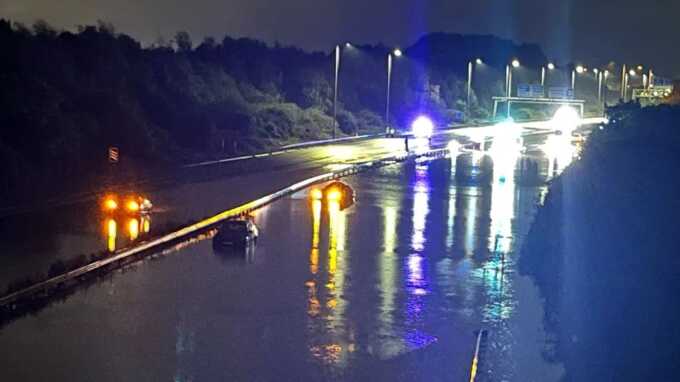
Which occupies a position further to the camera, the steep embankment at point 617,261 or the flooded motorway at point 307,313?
the flooded motorway at point 307,313

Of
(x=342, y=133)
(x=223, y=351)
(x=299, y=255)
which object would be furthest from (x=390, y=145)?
(x=223, y=351)

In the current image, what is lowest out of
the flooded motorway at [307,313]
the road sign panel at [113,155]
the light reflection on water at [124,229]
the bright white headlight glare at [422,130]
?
the flooded motorway at [307,313]

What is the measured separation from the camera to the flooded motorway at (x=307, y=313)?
20.4 meters

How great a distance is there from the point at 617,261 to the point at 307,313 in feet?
22.6

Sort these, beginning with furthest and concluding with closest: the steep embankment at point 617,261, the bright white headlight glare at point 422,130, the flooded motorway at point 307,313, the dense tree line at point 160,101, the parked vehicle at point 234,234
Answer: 1. the bright white headlight glare at point 422,130
2. the dense tree line at point 160,101
3. the parked vehicle at point 234,234
4. the flooded motorway at point 307,313
5. the steep embankment at point 617,261

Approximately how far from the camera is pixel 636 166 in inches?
1243

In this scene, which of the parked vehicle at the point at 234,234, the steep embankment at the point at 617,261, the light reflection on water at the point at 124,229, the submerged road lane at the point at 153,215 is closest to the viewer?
the steep embankment at the point at 617,261

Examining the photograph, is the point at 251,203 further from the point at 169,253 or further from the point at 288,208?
the point at 169,253

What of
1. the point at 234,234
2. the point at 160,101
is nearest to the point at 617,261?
the point at 234,234

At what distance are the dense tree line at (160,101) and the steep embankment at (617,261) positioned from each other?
2016 centimetres

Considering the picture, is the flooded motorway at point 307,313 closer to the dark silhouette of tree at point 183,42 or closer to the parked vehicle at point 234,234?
the parked vehicle at point 234,234

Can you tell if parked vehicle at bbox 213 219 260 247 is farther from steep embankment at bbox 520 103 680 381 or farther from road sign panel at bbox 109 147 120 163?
road sign panel at bbox 109 147 120 163

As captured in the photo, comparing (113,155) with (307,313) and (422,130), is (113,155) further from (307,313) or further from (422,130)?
(422,130)

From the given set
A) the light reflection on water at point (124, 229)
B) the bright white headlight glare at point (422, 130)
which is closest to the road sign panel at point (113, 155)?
the light reflection on water at point (124, 229)
